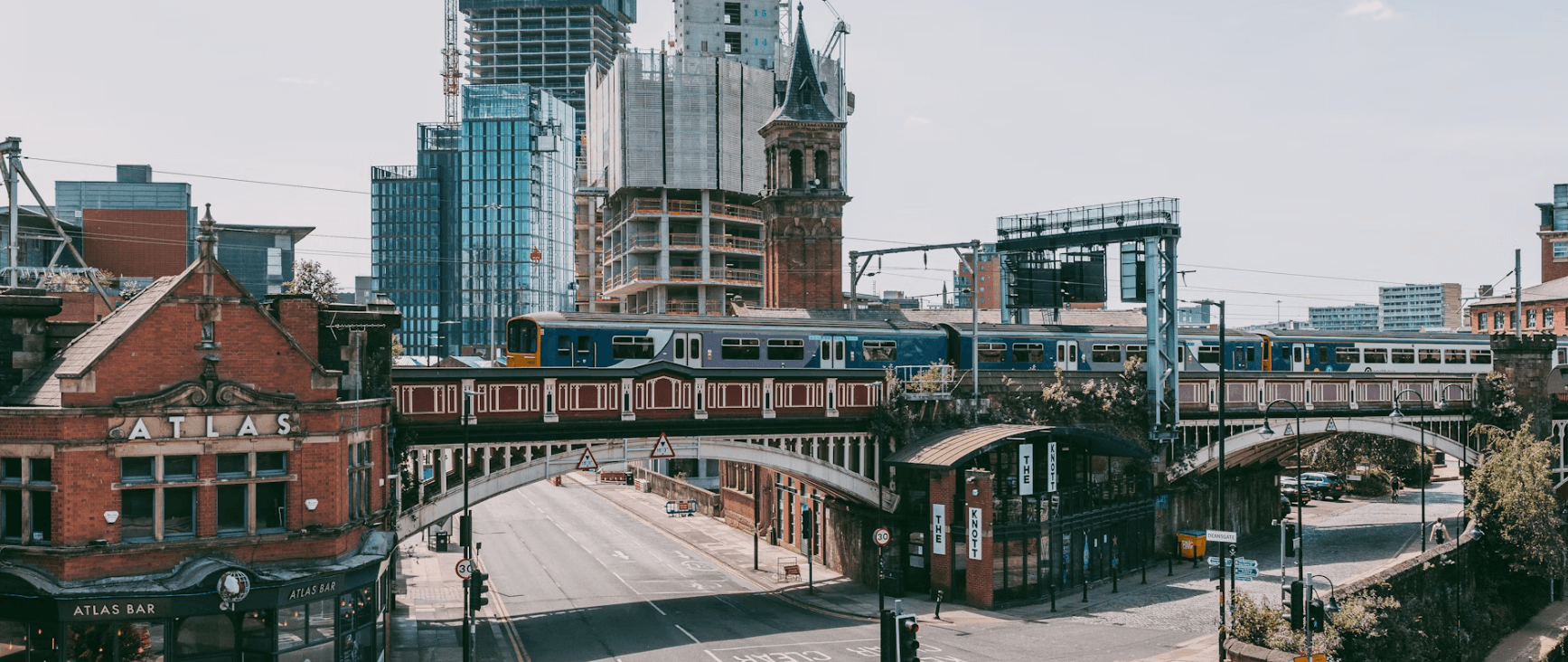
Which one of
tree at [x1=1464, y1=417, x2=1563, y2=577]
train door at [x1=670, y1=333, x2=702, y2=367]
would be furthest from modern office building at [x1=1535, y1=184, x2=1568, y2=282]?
train door at [x1=670, y1=333, x2=702, y2=367]

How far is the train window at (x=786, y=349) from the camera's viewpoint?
1923 inches

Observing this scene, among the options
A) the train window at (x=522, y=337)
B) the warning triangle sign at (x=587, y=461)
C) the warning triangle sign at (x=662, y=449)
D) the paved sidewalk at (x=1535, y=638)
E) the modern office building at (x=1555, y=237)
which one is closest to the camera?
the warning triangle sign at (x=587, y=461)

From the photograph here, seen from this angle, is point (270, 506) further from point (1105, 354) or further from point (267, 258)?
point (267, 258)

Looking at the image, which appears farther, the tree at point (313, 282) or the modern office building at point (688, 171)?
the modern office building at point (688, 171)

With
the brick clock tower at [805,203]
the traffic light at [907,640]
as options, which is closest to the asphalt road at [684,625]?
the traffic light at [907,640]

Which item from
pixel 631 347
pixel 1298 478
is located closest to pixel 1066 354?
pixel 1298 478

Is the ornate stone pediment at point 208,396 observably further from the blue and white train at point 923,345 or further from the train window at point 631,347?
the train window at point 631,347

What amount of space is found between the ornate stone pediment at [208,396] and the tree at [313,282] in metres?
18.6

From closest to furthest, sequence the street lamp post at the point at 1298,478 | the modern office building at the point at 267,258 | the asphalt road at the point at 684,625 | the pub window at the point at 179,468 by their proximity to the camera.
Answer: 1. the pub window at the point at 179,468
2. the street lamp post at the point at 1298,478
3. the asphalt road at the point at 684,625
4. the modern office building at the point at 267,258

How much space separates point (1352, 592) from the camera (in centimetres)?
3928

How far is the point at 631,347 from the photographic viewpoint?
45.6m

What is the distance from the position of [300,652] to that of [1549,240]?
4842 inches

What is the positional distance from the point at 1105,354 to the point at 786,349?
58.8 feet

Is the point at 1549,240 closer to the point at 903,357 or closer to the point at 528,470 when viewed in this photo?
the point at 903,357
